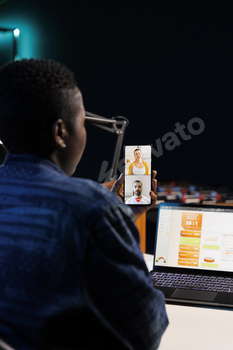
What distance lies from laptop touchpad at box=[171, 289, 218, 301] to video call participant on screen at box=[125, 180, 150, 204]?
1.03 ft

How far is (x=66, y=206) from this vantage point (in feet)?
1.90

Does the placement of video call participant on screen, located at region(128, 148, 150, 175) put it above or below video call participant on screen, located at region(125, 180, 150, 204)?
above

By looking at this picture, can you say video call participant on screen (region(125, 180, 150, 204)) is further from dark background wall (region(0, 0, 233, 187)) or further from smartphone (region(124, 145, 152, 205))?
dark background wall (region(0, 0, 233, 187))

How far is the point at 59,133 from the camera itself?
657mm

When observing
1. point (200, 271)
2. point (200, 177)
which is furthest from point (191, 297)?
point (200, 177)

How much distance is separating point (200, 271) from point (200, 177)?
12.4 ft

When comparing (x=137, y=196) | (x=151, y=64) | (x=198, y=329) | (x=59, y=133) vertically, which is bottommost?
(x=198, y=329)

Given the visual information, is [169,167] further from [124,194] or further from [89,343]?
[89,343]

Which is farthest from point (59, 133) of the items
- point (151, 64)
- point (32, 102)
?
point (151, 64)

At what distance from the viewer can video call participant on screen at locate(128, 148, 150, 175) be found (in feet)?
4.38

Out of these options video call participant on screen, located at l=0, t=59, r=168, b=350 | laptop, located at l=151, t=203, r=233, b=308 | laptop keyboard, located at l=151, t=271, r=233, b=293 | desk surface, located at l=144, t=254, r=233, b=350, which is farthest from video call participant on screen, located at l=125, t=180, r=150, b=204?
video call participant on screen, located at l=0, t=59, r=168, b=350

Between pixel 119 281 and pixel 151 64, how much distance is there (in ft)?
16.0

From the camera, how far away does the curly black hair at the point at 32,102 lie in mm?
634

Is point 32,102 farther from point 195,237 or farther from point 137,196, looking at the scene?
point 195,237
